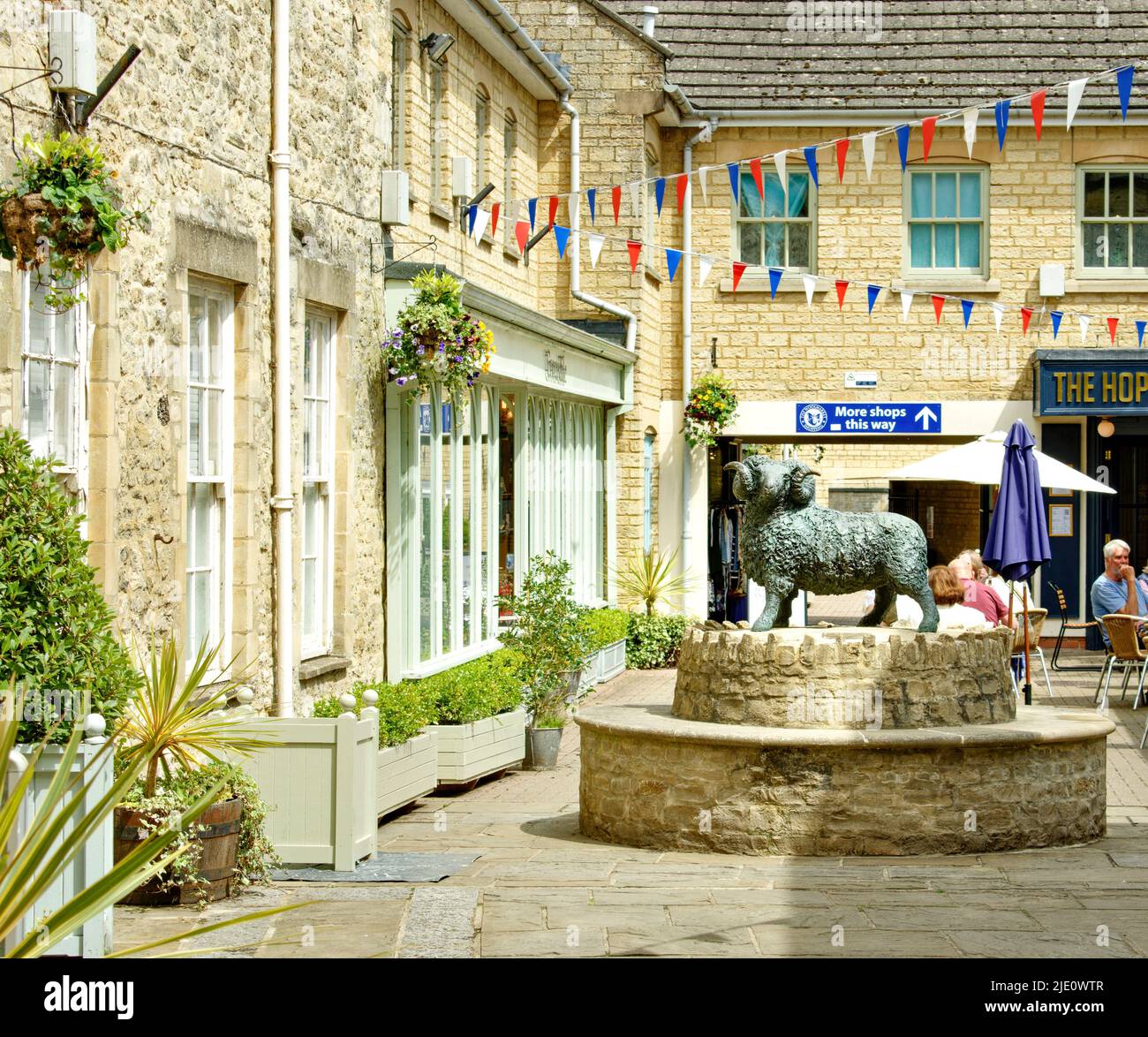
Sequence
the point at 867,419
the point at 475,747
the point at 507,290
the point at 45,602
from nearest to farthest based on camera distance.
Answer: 1. the point at 45,602
2. the point at 475,747
3. the point at 507,290
4. the point at 867,419

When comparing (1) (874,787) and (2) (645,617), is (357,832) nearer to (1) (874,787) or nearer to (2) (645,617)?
(1) (874,787)

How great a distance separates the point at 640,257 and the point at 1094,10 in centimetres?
731

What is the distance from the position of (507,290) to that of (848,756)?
9926 mm

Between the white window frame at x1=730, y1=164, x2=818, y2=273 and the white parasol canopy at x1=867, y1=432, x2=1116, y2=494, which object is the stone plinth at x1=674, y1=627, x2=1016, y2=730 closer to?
the white parasol canopy at x1=867, y1=432, x2=1116, y2=494

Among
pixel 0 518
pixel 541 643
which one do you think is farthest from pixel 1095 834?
pixel 0 518

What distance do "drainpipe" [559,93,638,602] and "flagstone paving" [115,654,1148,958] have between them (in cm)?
1045

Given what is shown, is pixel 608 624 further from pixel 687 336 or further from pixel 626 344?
pixel 687 336

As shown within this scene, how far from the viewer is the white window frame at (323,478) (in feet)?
37.0

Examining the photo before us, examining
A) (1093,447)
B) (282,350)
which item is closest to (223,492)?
(282,350)

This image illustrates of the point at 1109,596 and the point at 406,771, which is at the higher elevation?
the point at 1109,596

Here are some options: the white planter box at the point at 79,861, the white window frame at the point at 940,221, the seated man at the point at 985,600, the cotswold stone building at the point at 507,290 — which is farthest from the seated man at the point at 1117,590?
the white planter box at the point at 79,861

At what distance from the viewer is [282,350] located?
1033cm

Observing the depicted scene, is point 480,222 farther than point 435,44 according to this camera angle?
Yes

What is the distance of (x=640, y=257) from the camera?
2045cm
